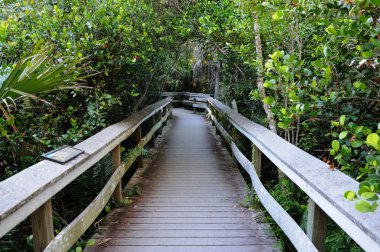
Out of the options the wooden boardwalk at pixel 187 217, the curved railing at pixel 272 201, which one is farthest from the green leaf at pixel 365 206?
the wooden boardwalk at pixel 187 217

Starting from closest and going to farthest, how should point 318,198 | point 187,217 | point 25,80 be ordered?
point 318,198 < point 25,80 < point 187,217

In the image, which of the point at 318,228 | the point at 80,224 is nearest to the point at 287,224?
the point at 318,228

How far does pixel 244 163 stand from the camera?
4.55 m

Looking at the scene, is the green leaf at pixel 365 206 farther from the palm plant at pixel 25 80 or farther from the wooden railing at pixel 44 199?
the palm plant at pixel 25 80

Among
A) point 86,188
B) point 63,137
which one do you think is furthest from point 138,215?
point 63,137

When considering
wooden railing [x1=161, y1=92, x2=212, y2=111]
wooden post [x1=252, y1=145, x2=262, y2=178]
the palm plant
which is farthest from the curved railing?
wooden railing [x1=161, y1=92, x2=212, y2=111]

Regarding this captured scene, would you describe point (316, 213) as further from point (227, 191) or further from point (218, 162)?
point (218, 162)

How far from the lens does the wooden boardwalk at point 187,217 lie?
2.98 m

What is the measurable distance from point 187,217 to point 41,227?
1.85 meters

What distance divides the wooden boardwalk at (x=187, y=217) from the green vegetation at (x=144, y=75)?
0.55 meters

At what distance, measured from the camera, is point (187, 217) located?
3.59 metres

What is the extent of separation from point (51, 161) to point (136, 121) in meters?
2.67

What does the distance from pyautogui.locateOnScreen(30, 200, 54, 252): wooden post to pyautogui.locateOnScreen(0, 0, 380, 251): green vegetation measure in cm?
70

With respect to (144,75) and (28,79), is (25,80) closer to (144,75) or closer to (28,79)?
(28,79)
